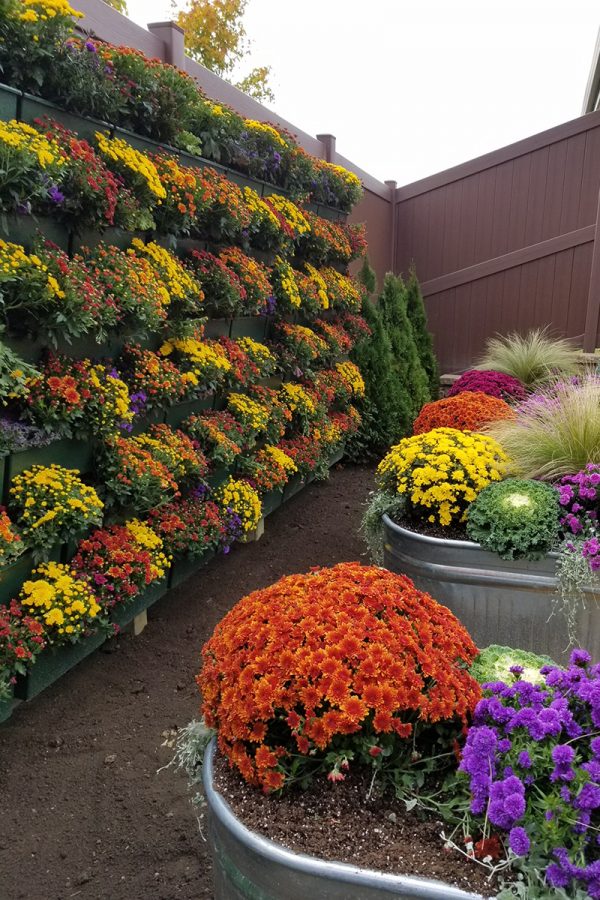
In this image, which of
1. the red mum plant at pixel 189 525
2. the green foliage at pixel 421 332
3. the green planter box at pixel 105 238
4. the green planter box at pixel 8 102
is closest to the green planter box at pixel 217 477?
the red mum plant at pixel 189 525

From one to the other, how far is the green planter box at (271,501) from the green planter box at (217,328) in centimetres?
110

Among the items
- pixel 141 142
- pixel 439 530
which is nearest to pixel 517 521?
pixel 439 530

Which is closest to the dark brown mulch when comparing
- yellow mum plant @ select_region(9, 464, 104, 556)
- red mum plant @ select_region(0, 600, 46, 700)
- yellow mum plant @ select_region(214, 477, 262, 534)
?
red mum plant @ select_region(0, 600, 46, 700)

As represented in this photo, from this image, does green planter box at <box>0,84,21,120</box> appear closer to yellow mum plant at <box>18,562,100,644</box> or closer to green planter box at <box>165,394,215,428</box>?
green planter box at <box>165,394,215,428</box>

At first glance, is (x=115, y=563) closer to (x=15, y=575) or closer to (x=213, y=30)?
(x=15, y=575)

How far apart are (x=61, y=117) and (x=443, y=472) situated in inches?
86.5

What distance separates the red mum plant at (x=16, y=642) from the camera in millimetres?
2246

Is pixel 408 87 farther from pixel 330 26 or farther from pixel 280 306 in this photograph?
pixel 280 306

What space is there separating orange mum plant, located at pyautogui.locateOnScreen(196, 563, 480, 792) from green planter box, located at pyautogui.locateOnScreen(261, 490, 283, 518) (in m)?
2.82

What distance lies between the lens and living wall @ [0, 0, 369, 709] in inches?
93.3

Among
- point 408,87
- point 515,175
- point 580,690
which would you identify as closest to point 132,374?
point 580,690

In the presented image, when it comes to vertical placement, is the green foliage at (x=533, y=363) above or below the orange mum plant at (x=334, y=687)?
above

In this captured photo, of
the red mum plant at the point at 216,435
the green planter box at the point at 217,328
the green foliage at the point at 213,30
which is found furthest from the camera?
the green foliage at the point at 213,30

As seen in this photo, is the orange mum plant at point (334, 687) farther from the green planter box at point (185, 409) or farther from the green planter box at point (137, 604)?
the green planter box at point (185, 409)
